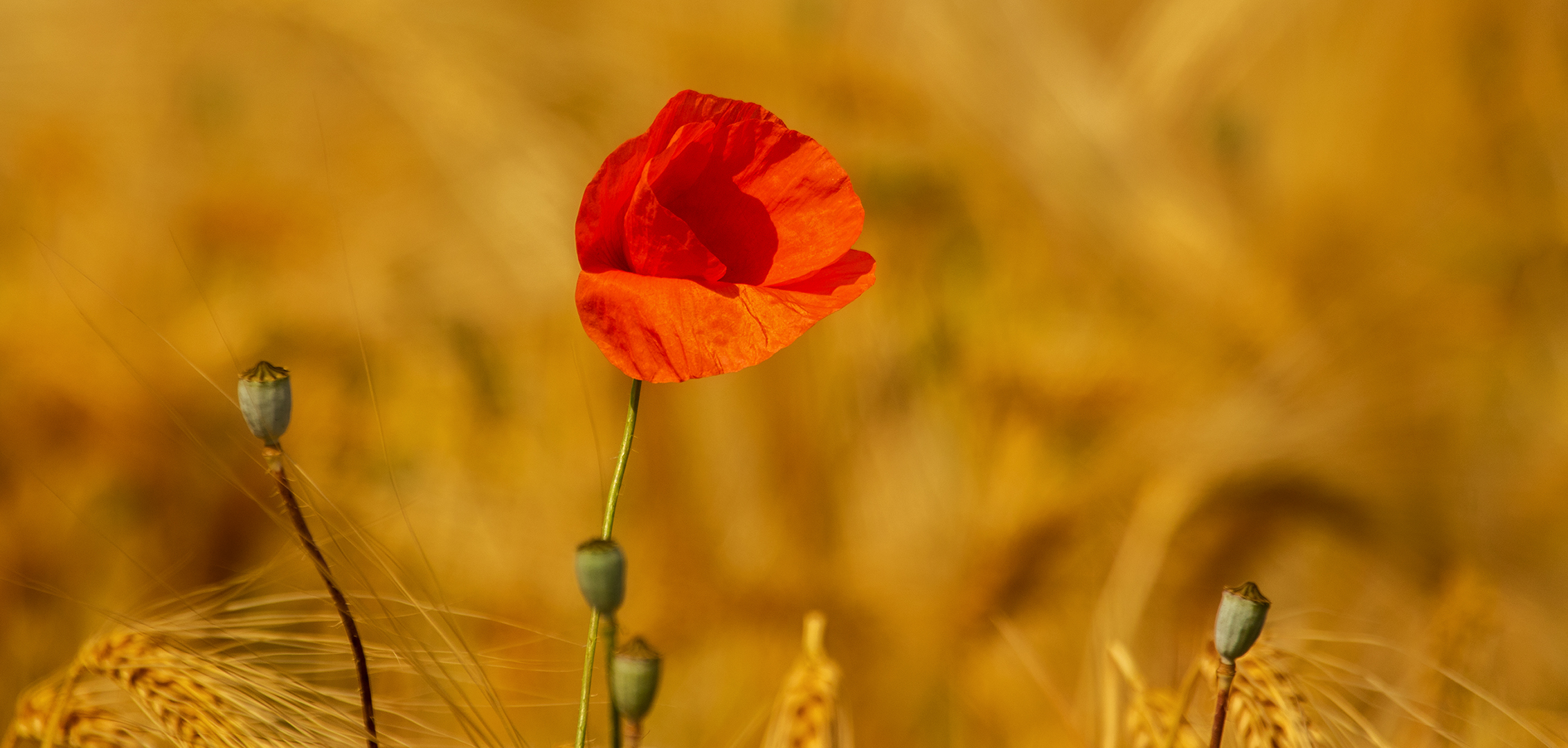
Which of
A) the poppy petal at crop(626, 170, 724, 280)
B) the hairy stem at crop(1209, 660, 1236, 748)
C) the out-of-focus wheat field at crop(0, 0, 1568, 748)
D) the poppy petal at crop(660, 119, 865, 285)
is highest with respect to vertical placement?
the out-of-focus wheat field at crop(0, 0, 1568, 748)

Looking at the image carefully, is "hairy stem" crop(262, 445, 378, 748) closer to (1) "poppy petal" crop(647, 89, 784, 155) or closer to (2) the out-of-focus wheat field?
(1) "poppy petal" crop(647, 89, 784, 155)

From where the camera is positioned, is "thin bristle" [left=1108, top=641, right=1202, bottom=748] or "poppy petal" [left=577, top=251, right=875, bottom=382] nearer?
"poppy petal" [left=577, top=251, right=875, bottom=382]

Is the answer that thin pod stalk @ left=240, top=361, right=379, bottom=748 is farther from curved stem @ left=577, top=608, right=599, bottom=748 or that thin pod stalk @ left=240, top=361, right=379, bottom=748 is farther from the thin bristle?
the thin bristle

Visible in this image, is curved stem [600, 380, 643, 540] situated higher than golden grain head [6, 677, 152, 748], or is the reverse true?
curved stem [600, 380, 643, 540]

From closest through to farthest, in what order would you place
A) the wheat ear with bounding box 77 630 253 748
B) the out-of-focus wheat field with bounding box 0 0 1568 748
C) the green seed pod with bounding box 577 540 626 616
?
1. the green seed pod with bounding box 577 540 626 616
2. the wheat ear with bounding box 77 630 253 748
3. the out-of-focus wheat field with bounding box 0 0 1568 748

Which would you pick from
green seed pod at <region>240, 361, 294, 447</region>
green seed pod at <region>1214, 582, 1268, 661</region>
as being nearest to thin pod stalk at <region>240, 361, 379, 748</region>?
green seed pod at <region>240, 361, 294, 447</region>

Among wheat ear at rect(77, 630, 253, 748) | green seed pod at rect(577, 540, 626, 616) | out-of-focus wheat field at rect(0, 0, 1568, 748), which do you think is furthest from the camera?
out-of-focus wheat field at rect(0, 0, 1568, 748)

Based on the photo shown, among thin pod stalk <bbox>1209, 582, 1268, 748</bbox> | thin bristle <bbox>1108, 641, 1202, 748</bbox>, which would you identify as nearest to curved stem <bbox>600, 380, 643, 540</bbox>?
thin pod stalk <bbox>1209, 582, 1268, 748</bbox>

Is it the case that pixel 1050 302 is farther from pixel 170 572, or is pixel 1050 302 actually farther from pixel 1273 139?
pixel 170 572
